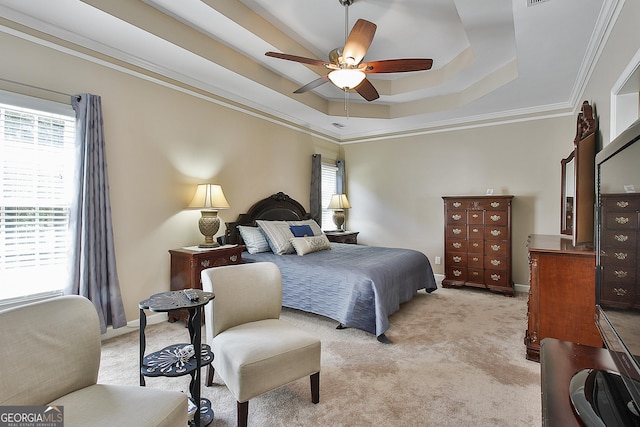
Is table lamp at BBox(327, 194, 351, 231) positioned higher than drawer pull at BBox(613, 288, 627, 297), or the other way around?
table lamp at BBox(327, 194, 351, 231)

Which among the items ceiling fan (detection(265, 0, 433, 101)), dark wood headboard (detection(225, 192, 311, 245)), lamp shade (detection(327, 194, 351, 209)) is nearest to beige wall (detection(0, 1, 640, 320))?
dark wood headboard (detection(225, 192, 311, 245))

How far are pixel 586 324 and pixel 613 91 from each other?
1729 mm

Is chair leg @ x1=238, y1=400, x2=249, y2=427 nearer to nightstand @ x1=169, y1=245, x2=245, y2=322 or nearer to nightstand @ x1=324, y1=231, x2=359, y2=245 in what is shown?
nightstand @ x1=169, y1=245, x2=245, y2=322

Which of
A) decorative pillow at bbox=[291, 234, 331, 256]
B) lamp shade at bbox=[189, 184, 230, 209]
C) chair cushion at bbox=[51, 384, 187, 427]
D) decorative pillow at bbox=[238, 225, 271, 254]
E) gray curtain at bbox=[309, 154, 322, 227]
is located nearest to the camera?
chair cushion at bbox=[51, 384, 187, 427]

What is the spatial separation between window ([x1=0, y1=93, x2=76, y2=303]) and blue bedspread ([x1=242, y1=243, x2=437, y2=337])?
1902mm

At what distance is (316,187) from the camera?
5.63m

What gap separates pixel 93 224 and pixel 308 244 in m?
2.27

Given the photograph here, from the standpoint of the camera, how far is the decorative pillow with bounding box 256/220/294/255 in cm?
399

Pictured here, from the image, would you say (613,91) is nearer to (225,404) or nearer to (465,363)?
(465,363)

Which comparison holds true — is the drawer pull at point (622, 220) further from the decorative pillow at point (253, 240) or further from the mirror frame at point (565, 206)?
the decorative pillow at point (253, 240)

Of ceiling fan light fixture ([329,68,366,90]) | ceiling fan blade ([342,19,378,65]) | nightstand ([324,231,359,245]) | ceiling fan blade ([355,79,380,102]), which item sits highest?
ceiling fan blade ([342,19,378,65])

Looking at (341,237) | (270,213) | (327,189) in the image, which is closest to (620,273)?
(270,213)

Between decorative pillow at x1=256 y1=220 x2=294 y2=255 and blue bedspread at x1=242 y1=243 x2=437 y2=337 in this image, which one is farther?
decorative pillow at x1=256 y1=220 x2=294 y2=255

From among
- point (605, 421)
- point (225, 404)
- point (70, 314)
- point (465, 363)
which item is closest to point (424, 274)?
point (465, 363)
